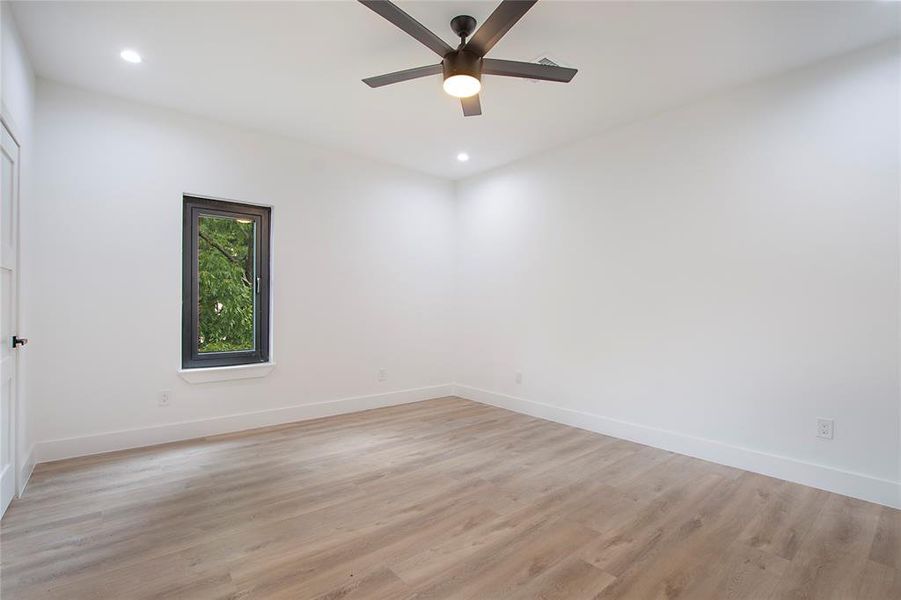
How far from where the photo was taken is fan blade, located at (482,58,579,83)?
2.38m

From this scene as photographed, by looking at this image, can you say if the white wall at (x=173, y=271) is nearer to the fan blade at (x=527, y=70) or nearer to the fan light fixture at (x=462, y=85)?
the fan light fixture at (x=462, y=85)

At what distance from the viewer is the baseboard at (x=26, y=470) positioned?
2.57 meters

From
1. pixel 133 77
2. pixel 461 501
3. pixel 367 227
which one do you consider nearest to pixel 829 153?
pixel 461 501

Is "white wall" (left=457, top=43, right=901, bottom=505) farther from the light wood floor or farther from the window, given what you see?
the window

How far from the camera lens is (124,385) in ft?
11.1

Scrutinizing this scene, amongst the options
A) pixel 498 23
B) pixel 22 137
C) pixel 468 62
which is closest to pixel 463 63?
pixel 468 62

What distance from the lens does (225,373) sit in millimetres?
3820

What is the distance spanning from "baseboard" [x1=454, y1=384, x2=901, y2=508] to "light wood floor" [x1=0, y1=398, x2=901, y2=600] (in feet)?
0.33

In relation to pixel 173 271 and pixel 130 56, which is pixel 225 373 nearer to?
pixel 173 271

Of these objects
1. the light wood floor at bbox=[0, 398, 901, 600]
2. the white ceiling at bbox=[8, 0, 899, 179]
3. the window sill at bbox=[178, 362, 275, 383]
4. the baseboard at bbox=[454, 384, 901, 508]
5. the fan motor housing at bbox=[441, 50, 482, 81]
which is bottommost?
the light wood floor at bbox=[0, 398, 901, 600]

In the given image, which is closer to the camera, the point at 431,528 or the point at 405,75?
the point at 431,528

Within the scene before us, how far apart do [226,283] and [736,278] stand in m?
4.17

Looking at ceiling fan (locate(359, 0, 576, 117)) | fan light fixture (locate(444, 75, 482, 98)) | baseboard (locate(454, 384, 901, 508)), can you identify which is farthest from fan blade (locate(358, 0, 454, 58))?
baseboard (locate(454, 384, 901, 508))

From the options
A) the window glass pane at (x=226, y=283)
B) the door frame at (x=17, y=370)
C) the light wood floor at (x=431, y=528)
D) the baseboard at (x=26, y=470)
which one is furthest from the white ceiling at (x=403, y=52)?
the light wood floor at (x=431, y=528)
